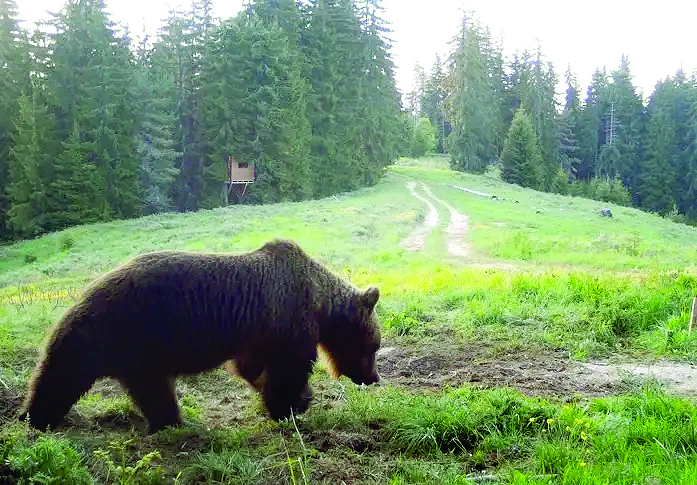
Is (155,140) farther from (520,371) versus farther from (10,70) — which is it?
(520,371)

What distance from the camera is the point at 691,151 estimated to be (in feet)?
224

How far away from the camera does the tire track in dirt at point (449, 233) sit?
2147cm

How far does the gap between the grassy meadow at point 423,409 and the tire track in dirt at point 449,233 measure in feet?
13.8

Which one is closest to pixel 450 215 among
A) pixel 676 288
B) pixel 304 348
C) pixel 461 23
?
pixel 676 288

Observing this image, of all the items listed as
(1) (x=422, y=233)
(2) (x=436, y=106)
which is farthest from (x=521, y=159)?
(1) (x=422, y=233)

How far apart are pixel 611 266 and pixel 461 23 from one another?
5730 centimetres

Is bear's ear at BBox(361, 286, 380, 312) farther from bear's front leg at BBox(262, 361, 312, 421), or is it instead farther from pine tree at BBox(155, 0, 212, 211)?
pine tree at BBox(155, 0, 212, 211)

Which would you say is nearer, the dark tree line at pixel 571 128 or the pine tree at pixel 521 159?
the pine tree at pixel 521 159

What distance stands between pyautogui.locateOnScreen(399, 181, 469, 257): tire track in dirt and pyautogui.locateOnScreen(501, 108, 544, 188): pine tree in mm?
27581

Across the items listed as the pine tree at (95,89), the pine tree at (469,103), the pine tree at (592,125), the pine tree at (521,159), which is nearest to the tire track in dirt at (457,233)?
the pine tree at (95,89)

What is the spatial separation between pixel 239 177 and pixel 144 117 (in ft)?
18.3

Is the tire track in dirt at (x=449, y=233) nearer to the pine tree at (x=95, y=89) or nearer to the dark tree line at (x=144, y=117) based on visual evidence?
the dark tree line at (x=144, y=117)

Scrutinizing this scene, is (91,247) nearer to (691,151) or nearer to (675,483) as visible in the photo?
(675,483)

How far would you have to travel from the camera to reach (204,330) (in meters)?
5.63
